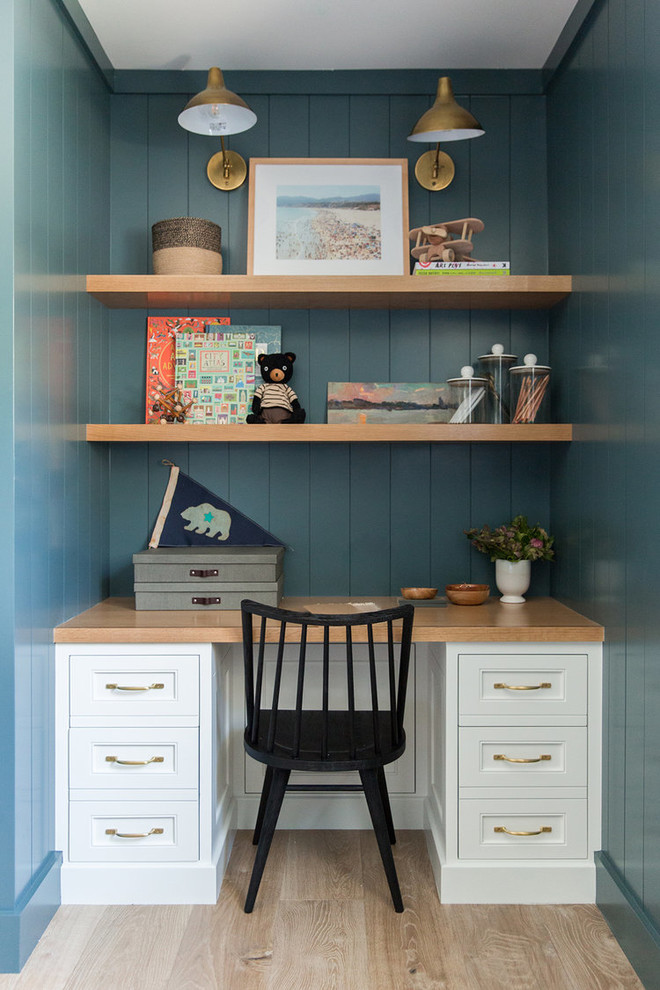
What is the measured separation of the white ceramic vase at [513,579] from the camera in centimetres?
268

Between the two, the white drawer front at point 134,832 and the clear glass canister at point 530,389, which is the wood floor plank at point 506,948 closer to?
the white drawer front at point 134,832

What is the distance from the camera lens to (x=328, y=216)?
110 inches

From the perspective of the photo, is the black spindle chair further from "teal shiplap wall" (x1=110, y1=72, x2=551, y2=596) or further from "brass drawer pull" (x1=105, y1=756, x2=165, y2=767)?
"teal shiplap wall" (x1=110, y1=72, x2=551, y2=596)

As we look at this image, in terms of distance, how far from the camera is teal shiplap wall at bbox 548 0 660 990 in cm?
193

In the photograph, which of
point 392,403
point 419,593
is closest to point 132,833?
point 419,593

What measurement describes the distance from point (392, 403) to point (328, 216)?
0.69 meters

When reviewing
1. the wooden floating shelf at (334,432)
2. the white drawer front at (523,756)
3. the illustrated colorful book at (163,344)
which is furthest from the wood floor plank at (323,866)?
the illustrated colorful book at (163,344)

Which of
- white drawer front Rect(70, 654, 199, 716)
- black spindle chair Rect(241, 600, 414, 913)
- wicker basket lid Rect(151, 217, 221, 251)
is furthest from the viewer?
wicker basket lid Rect(151, 217, 221, 251)

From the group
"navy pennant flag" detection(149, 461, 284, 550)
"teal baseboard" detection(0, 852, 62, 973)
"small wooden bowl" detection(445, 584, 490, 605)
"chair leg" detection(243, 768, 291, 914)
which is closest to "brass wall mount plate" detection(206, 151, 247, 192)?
"navy pennant flag" detection(149, 461, 284, 550)

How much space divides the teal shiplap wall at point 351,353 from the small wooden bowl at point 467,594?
8.8 inches

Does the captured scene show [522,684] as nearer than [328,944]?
No

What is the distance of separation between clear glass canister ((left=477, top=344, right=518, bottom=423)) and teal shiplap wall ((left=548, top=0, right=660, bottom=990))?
7.6 inches

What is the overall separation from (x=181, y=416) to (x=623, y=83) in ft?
5.41

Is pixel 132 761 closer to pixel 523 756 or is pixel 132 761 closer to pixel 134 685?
pixel 134 685
